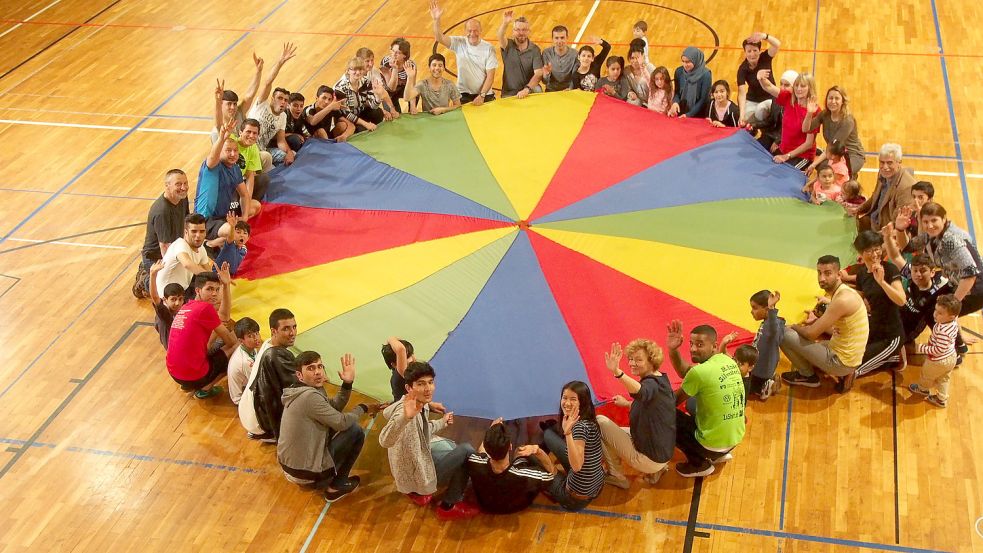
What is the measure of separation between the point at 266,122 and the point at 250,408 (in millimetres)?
3715

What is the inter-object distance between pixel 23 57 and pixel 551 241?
33.6 feet

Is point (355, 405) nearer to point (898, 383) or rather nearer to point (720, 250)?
point (720, 250)

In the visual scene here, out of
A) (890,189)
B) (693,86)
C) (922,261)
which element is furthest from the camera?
(693,86)

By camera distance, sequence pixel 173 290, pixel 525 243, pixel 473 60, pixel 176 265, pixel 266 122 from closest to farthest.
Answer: pixel 173 290 < pixel 176 265 < pixel 525 243 < pixel 266 122 < pixel 473 60

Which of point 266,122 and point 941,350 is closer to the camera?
point 941,350

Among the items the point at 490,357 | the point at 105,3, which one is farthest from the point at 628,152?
the point at 105,3

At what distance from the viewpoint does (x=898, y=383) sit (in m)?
7.65

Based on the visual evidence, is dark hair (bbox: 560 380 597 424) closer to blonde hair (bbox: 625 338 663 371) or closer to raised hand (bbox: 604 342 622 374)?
raised hand (bbox: 604 342 622 374)

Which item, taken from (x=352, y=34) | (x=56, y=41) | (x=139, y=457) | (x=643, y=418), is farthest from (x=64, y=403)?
(x=56, y=41)

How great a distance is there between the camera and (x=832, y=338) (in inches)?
291

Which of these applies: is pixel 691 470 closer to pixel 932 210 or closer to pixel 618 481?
pixel 618 481

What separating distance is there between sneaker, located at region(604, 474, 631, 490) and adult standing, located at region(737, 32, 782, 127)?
4794 mm

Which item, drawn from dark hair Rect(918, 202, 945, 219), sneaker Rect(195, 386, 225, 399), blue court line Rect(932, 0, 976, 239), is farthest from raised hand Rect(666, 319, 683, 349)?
blue court line Rect(932, 0, 976, 239)

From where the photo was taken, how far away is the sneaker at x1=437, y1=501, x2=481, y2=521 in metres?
6.70
